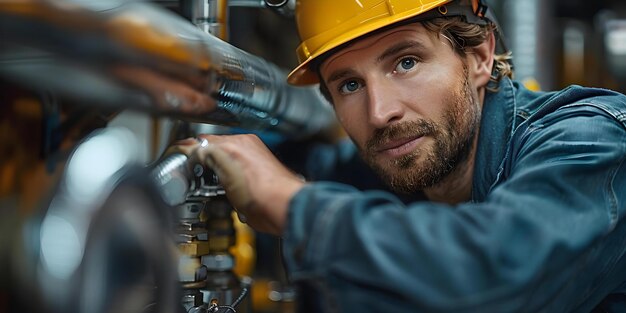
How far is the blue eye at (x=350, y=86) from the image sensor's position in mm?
1170

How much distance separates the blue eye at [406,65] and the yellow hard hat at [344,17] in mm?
68

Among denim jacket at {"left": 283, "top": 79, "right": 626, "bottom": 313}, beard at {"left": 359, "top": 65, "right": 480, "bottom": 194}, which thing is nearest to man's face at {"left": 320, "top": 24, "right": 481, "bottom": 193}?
beard at {"left": 359, "top": 65, "right": 480, "bottom": 194}

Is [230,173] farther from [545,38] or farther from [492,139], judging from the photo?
[545,38]

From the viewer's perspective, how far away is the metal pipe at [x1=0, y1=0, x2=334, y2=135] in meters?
0.49

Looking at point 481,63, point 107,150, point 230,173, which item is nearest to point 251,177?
point 230,173

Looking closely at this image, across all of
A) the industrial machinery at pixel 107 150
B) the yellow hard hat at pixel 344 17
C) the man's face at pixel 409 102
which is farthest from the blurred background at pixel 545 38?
the industrial machinery at pixel 107 150

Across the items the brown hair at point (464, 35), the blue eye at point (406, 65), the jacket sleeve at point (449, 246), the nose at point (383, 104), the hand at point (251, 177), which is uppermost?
the brown hair at point (464, 35)

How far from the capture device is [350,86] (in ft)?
3.87

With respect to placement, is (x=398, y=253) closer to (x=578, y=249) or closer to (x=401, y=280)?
(x=401, y=280)

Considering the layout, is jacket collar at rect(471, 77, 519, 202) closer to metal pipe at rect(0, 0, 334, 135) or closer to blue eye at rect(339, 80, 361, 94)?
blue eye at rect(339, 80, 361, 94)

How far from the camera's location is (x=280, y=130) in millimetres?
1372

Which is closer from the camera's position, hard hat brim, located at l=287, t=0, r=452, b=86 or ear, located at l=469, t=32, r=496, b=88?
hard hat brim, located at l=287, t=0, r=452, b=86

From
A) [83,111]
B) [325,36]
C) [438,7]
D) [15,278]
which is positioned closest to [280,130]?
[325,36]

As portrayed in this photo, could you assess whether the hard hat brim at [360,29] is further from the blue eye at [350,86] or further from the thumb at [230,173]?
the thumb at [230,173]
